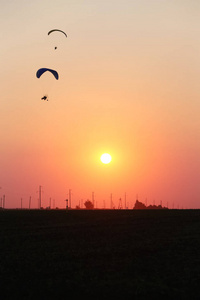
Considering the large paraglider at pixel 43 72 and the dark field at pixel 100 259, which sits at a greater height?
the large paraglider at pixel 43 72

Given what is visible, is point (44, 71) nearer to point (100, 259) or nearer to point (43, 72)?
point (43, 72)

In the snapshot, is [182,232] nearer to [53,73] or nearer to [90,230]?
[90,230]

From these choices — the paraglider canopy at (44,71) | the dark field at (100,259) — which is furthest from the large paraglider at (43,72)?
the dark field at (100,259)

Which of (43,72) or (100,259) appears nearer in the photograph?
(100,259)

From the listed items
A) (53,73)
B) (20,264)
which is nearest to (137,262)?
(20,264)

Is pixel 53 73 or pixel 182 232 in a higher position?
pixel 53 73

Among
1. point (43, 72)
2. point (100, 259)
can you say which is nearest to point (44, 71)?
point (43, 72)

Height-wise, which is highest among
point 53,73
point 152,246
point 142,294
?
point 53,73

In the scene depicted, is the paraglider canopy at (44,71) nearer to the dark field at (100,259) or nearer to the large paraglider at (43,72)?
the large paraglider at (43,72)
